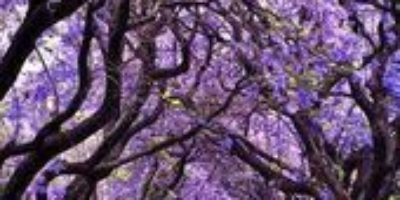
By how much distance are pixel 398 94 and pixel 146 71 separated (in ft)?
8.72

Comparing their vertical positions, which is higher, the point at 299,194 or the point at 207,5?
the point at 207,5

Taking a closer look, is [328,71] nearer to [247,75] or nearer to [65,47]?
[247,75]

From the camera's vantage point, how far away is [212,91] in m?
13.4

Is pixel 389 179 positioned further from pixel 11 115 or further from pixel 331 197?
pixel 11 115

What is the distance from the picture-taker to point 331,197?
12.8m

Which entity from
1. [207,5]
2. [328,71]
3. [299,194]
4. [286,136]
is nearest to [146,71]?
[207,5]

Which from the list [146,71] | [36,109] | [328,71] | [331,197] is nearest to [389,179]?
[331,197]

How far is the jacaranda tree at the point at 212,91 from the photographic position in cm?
968

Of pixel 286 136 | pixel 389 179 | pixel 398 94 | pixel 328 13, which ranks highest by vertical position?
pixel 328 13

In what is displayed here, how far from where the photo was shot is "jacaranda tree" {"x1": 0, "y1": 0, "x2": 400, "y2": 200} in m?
9.68

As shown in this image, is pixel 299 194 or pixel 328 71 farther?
pixel 299 194

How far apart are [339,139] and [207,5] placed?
13.6ft

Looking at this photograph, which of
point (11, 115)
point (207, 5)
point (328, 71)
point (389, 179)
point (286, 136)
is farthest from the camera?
point (286, 136)

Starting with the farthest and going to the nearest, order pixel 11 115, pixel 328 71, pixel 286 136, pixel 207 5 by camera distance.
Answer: pixel 286 136 < pixel 11 115 < pixel 328 71 < pixel 207 5
